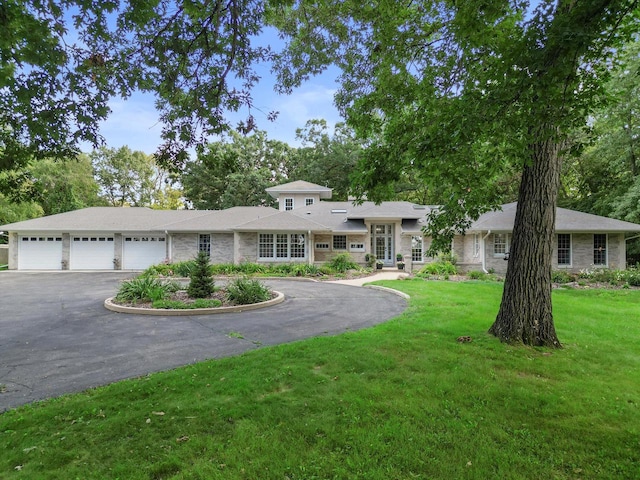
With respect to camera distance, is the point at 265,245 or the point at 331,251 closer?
the point at 265,245

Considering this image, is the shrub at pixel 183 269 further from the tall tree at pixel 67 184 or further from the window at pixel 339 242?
the tall tree at pixel 67 184

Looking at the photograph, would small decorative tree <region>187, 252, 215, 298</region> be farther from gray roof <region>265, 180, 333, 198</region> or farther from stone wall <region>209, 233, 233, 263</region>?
gray roof <region>265, 180, 333, 198</region>

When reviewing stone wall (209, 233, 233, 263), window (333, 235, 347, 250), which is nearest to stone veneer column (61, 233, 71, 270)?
→ stone wall (209, 233, 233, 263)

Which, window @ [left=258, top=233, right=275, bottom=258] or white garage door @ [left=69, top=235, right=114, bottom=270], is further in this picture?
white garage door @ [left=69, top=235, right=114, bottom=270]

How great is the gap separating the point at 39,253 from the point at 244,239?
45.2ft

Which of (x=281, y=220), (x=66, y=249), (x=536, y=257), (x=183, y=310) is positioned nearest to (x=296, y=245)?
(x=281, y=220)

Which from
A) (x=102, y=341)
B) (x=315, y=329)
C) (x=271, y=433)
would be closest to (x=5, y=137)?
(x=102, y=341)

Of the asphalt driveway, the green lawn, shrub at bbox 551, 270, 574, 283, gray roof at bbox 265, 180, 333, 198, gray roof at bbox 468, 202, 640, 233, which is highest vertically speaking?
gray roof at bbox 265, 180, 333, 198

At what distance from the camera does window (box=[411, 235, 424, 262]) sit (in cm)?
2138

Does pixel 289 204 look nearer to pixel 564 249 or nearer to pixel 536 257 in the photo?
pixel 564 249

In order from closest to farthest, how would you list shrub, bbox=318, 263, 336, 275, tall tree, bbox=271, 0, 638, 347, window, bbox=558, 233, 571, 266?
tall tree, bbox=271, 0, 638, 347 → window, bbox=558, 233, 571, 266 → shrub, bbox=318, 263, 336, 275

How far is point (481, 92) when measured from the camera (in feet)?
13.3

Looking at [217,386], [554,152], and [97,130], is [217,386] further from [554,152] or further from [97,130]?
[554,152]

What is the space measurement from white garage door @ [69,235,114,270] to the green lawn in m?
21.3
